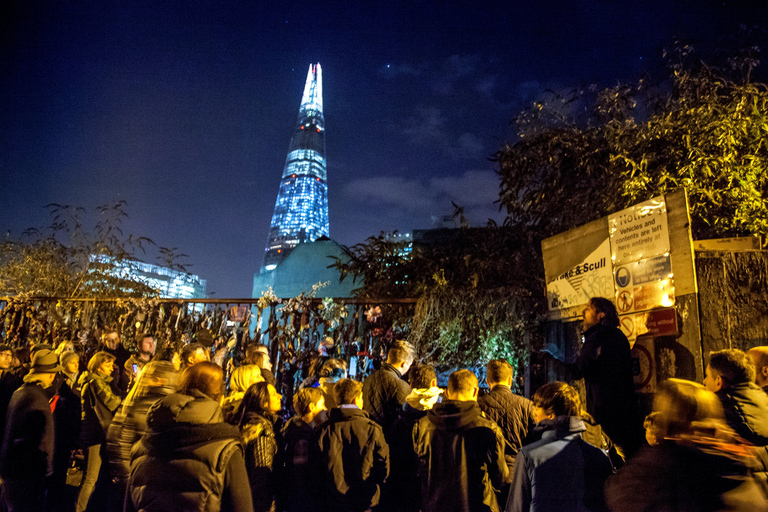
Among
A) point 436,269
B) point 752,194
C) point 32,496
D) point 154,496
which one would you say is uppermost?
point 752,194

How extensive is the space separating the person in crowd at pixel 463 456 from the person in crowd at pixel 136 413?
2020 mm

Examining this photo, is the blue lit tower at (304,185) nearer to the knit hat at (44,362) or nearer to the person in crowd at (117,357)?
the person in crowd at (117,357)

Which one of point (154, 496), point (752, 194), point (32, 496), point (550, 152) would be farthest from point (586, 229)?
point (32, 496)

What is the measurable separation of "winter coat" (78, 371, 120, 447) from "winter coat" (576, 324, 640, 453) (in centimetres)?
490

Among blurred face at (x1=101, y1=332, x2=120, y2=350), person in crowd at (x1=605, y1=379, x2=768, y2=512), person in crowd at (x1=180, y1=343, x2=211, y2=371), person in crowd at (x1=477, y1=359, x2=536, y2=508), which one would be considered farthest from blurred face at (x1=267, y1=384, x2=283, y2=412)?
blurred face at (x1=101, y1=332, x2=120, y2=350)

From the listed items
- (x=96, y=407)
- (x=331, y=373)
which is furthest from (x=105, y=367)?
(x=331, y=373)

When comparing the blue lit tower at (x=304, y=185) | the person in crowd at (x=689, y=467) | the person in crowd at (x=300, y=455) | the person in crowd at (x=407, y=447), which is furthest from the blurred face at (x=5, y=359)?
the blue lit tower at (x=304, y=185)

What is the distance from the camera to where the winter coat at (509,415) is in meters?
3.61

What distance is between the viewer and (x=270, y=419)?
3350mm

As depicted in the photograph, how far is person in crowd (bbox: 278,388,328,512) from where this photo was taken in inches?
136

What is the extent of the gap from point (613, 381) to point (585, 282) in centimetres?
178

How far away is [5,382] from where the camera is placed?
4.87 m

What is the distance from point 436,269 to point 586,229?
9.92 feet

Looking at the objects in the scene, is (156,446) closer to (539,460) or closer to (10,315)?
(539,460)
